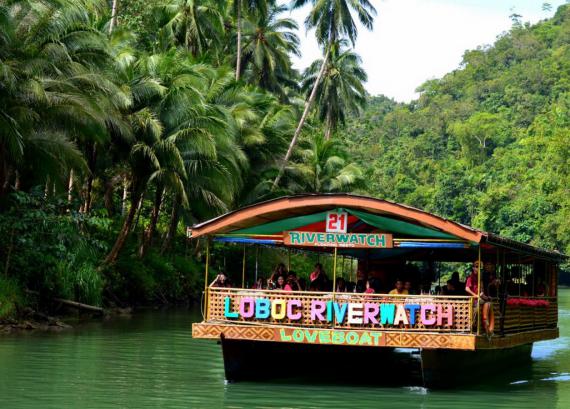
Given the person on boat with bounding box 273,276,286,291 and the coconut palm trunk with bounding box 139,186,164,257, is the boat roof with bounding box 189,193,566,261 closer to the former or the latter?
the person on boat with bounding box 273,276,286,291

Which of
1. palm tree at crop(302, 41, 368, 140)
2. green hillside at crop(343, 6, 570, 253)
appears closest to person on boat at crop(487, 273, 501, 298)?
green hillside at crop(343, 6, 570, 253)

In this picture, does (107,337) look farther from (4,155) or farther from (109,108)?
(109,108)

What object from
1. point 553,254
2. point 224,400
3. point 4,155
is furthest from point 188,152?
point 224,400

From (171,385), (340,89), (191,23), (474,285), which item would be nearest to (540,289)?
(474,285)

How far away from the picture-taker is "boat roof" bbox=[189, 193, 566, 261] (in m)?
12.9

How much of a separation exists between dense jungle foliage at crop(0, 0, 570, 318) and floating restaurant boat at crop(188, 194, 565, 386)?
6798mm

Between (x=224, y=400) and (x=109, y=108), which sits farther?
(x=109, y=108)

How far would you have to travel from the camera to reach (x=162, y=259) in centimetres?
3075

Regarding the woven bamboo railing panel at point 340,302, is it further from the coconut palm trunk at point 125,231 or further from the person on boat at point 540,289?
the coconut palm trunk at point 125,231

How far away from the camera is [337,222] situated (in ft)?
44.6

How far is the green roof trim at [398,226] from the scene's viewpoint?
43.9 feet

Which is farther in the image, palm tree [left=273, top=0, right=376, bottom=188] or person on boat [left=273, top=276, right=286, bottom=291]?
palm tree [left=273, top=0, right=376, bottom=188]

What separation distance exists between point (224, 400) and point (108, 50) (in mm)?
13146

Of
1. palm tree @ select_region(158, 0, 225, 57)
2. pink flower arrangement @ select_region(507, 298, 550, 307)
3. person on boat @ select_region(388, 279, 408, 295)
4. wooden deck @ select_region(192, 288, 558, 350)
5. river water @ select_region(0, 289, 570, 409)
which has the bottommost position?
river water @ select_region(0, 289, 570, 409)
